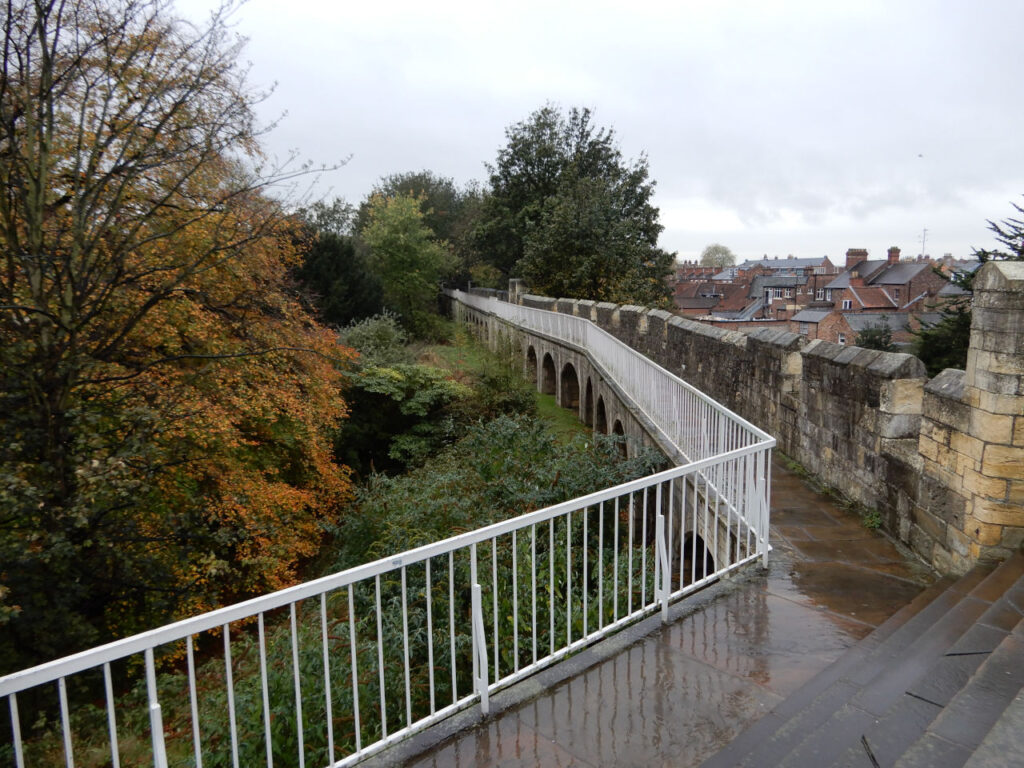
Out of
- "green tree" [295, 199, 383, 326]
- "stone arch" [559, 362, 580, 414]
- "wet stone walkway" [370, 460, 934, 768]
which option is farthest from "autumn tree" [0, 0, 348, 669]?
"green tree" [295, 199, 383, 326]

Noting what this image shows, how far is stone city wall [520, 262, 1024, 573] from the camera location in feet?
14.4

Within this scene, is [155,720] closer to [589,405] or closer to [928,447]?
[928,447]

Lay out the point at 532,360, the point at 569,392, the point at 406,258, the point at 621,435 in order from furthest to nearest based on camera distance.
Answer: the point at 406,258 → the point at 532,360 → the point at 569,392 → the point at 621,435

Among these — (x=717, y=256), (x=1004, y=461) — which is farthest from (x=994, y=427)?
(x=717, y=256)

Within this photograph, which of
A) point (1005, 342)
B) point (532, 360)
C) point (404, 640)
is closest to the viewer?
point (404, 640)

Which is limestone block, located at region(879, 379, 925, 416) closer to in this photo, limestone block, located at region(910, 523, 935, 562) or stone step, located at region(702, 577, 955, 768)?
limestone block, located at region(910, 523, 935, 562)

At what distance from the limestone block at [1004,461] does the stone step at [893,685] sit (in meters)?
0.56

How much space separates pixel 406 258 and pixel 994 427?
34102 millimetres

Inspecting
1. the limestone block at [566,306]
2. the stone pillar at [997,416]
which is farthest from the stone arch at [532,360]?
the stone pillar at [997,416]

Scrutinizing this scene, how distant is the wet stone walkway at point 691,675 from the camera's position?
2893 millimetres

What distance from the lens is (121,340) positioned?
787 cm

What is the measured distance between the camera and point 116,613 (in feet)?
26.4

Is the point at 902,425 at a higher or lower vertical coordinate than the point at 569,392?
higher

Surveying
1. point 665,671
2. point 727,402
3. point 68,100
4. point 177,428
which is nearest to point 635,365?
point 727,402
